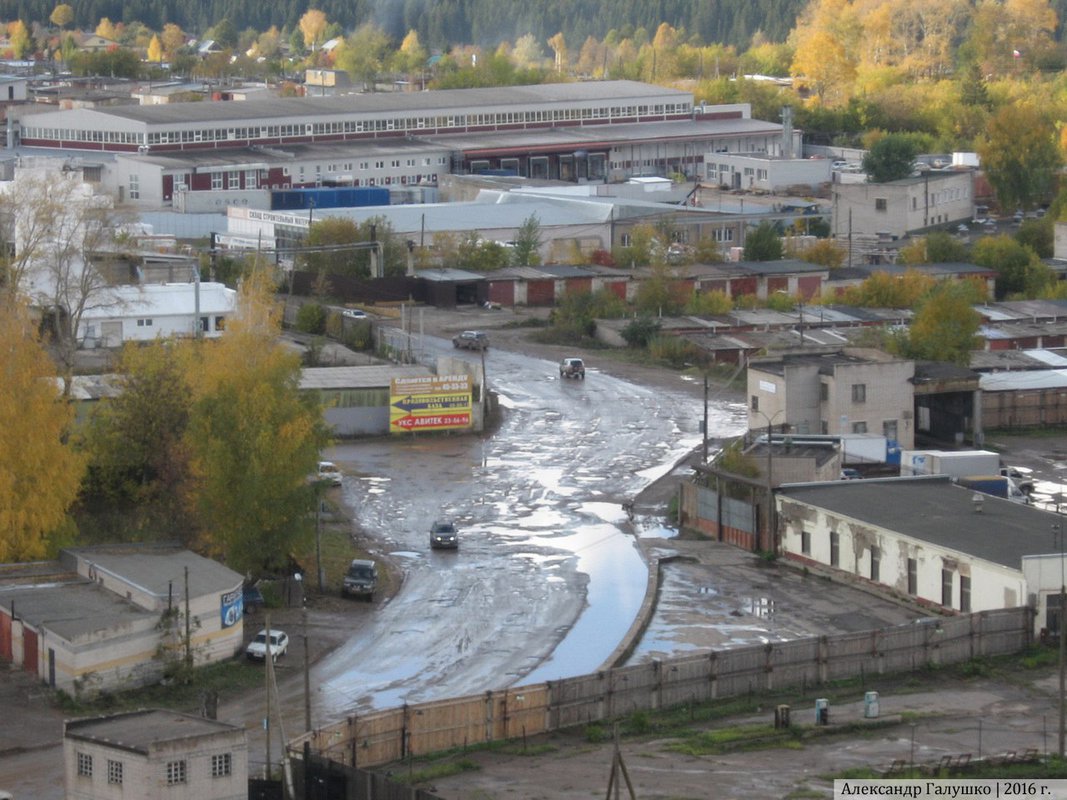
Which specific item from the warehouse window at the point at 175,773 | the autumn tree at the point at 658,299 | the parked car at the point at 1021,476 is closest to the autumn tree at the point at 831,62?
the autumn tree at the point at 658,299

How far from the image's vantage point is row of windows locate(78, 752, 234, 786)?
10812 mm

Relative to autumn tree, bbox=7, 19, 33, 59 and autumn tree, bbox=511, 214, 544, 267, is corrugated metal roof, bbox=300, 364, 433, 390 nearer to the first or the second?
autumn tree, bbox=511, 214, 544, 267

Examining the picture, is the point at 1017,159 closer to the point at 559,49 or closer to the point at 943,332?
the point at 943,332

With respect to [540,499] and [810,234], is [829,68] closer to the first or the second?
[810,234]

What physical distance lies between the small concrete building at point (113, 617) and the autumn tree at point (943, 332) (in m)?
11.0

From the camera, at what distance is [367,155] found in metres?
43.7

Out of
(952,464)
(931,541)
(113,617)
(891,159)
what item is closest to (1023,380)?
(952,464)

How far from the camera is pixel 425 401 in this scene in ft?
73.9

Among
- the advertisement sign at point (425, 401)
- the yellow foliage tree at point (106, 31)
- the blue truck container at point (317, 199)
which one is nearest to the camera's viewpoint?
the advertisement sign at point (425, 401)

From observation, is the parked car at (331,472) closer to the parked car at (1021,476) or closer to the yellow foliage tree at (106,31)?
the parked car at (1021,476)

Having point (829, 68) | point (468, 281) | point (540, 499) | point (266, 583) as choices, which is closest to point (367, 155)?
point (468, 281)

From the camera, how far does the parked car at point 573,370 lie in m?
26.0

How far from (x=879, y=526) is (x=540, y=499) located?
14.2ft

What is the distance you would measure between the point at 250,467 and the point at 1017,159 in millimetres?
28028
